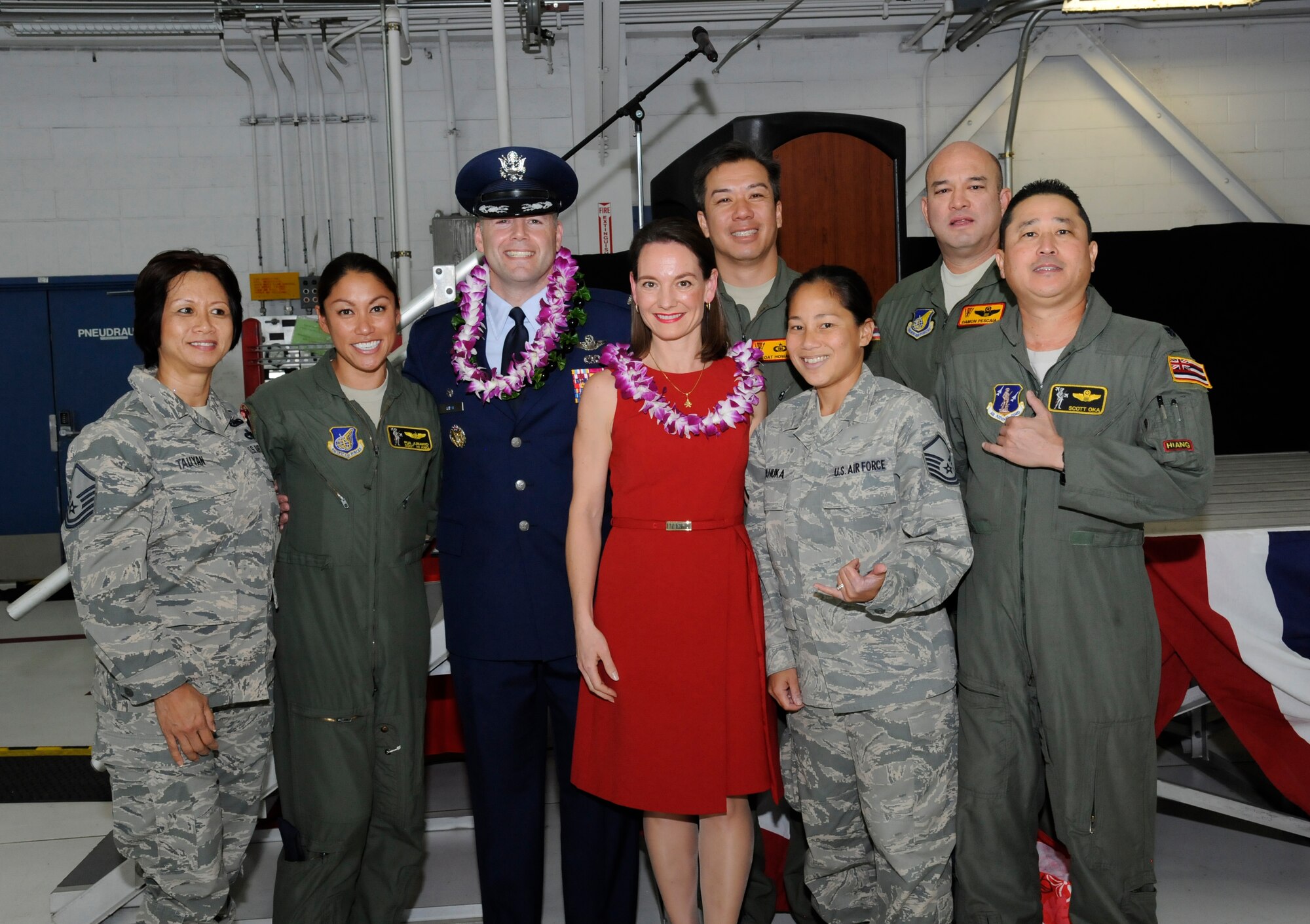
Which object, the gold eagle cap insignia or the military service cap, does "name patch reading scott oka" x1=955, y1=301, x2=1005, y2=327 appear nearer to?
the military service cap

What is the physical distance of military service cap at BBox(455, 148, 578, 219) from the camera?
2.37 metres

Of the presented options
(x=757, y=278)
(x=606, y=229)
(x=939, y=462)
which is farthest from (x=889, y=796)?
(x=606, y=229)

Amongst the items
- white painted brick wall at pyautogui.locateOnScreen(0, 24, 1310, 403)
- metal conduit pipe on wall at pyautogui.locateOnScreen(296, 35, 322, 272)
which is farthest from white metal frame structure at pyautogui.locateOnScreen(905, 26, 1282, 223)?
metal conduit pipe on wall at pyautogui.locateOnScreen(296, 35, 322, 272)

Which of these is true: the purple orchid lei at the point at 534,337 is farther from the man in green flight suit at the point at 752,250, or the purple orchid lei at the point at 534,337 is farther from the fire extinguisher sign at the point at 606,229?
the fire extinguisher sign at the point at 606,229

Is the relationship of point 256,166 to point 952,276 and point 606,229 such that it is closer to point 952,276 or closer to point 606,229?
point 606,229

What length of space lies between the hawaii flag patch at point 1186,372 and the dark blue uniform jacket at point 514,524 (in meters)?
1.30

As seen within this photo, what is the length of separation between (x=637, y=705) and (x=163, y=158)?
22.7 feet

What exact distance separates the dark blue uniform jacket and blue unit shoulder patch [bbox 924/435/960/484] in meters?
0.82

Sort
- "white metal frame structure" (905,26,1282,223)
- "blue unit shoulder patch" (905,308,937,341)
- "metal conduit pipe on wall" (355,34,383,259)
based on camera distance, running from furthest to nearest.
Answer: "white metal frame structure" (905,26,1282,223) < "metal conduit pipe on wall" (355,34,383,259) < "blue unit shoulder patch" (905,308,937,341)

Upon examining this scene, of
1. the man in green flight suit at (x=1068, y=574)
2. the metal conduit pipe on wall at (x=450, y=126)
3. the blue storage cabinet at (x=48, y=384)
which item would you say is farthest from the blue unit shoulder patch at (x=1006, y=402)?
the blue storage cabinet at (x=48, y=384)

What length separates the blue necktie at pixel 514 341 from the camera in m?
2.39

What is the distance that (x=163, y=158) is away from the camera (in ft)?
24.0

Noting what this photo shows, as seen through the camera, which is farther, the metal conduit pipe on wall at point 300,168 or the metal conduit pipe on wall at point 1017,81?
the metal conduit pipe on wall at point 300,168

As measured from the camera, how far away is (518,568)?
231cm
